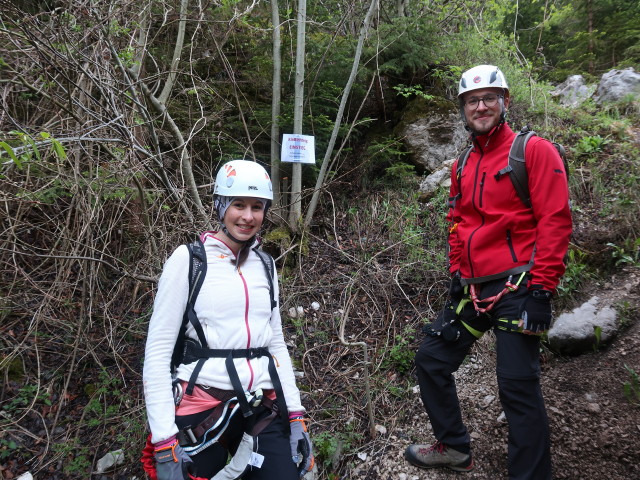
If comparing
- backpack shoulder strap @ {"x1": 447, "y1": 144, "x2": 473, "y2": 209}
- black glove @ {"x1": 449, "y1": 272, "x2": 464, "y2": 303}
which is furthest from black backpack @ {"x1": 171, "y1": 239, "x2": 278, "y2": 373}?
backpack shoulder strap @ {"x1": 447, "y1": 144, "x2": 473, "y2": 209}

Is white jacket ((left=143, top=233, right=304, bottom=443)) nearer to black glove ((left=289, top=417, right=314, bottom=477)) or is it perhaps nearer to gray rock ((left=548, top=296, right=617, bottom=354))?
black glove ((left=289, top=417, right=314, bottom=477))

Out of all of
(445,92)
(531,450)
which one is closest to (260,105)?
(445,92)

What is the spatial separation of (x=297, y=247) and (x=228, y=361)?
138 inches

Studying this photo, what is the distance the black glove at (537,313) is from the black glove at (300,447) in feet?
4.52

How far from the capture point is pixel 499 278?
2457 mm

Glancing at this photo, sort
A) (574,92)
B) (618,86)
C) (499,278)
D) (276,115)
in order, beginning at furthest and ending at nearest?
(574,92)
(618,86)
(276,115)
(499,278)

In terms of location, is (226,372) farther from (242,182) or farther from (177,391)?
(242,182)

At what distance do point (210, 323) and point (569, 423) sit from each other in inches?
107

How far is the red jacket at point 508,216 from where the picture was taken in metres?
2.23

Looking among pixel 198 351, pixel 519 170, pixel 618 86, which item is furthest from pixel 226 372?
pixel 618 86

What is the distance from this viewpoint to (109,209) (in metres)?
4.44

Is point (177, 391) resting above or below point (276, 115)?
below

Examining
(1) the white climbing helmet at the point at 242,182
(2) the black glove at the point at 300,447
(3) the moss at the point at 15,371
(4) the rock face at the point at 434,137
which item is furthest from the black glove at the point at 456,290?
(3) the moss at the point at 15,371

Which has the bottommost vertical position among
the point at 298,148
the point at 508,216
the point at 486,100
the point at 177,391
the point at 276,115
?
the point at 177,391
